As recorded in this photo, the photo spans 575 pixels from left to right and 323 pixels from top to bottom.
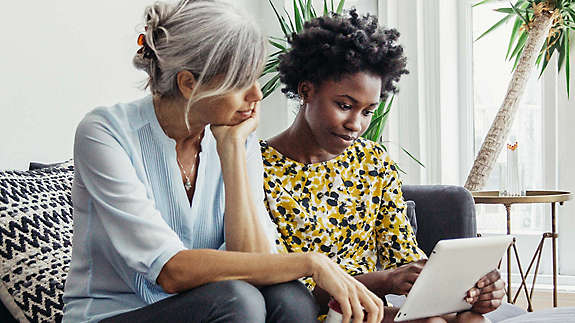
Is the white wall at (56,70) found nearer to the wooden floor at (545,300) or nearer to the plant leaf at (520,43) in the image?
the plant leaf at (520,43)

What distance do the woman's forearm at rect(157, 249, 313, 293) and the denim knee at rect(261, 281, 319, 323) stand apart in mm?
20

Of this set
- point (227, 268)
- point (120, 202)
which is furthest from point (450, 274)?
point (120, 202)

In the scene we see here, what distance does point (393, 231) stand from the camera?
195cm

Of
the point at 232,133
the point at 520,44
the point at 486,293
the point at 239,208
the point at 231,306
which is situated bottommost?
the point at 486,293

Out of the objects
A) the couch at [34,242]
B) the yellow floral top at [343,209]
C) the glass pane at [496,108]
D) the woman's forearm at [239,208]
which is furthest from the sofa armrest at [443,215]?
the glass pane at [496,108]

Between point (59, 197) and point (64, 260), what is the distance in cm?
19

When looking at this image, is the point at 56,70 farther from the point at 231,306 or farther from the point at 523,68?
the point at 523,68

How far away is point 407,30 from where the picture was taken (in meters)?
3.96

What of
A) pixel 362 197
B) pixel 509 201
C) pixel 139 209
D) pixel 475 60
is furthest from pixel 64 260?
pixel 475 60

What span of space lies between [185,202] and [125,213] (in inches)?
7.7

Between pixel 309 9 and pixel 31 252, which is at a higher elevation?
pixel 309 9

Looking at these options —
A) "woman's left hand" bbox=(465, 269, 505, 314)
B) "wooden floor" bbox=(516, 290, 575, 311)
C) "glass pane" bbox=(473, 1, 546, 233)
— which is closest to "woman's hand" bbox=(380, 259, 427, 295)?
"woman's left hand" bbox=(465, 269, 505, 314)

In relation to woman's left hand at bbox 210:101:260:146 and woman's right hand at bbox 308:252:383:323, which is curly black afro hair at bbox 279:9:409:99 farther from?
woman's right hand at bbox 308:252:383:323

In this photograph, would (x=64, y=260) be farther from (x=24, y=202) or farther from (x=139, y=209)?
(x=139, y=209)
